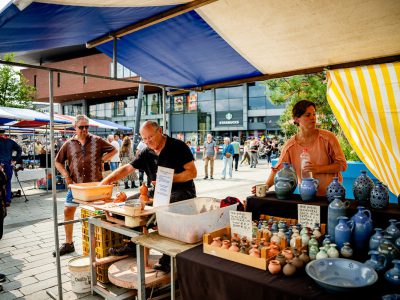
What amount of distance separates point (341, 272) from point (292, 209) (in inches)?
36.2

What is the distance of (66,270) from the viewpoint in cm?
375

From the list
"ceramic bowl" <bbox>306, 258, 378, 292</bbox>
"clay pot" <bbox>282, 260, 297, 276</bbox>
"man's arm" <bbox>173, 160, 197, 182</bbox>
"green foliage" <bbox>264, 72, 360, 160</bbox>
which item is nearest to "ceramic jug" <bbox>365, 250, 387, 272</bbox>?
"ceramic bowl" <bbox>306, 258, 378, 292</bbox>

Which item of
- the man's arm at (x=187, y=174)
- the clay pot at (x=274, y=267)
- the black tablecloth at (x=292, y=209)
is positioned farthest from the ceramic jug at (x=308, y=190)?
the man's arm at (x=187, y=174)

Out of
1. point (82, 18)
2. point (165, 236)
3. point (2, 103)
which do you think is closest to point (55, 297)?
point (165, 236)

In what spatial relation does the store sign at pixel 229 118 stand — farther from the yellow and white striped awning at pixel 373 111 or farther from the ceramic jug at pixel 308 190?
the ceramic jug at pixel 308 190

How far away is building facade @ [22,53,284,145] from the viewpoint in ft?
91.6

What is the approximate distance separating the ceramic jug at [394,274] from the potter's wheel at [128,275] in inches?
74.0

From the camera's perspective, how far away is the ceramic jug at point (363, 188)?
224cm

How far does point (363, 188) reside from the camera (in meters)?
2.25

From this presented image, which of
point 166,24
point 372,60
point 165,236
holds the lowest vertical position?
point 165,236

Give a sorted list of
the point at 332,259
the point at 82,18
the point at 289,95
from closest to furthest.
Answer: the point at 332,259, the point at 82,18, the point at 289,95

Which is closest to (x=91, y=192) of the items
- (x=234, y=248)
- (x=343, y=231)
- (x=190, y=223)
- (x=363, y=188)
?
(x=190, y=223)

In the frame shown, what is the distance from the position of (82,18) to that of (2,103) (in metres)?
21.6

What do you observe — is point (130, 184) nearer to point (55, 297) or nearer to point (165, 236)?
point (55, 297)
